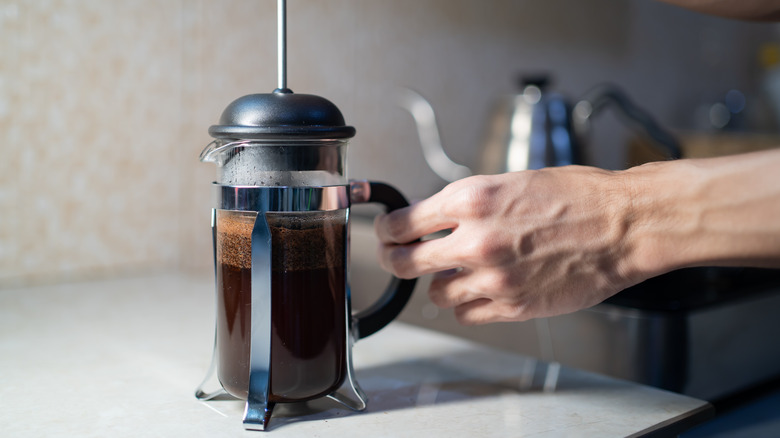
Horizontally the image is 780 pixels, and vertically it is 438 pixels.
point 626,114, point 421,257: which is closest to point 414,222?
point 421,257

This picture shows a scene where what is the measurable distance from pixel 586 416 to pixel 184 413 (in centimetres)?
31

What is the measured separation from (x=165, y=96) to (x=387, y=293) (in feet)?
2.01

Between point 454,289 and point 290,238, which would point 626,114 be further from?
point 290,238

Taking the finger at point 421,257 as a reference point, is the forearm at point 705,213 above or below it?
above

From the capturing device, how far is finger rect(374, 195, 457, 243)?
1.84ft

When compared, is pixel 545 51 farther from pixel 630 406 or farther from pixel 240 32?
pixel 630 406

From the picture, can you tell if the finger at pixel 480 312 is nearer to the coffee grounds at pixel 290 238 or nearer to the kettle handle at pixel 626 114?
the coffee grounds at pixel 290 238

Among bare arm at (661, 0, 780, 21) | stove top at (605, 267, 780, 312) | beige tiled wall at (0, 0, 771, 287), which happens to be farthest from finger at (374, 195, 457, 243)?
beige tiled wall at (0, 0, 771, 287)

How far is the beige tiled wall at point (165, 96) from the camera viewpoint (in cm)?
94

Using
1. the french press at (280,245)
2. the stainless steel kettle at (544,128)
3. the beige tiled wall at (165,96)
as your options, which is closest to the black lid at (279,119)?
the french press at (280,245)

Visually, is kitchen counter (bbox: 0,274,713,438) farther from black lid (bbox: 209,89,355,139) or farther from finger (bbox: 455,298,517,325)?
black lid (bbox: 209,89,355,139)

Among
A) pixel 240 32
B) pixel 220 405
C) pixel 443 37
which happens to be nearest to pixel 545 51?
pixel 443 37

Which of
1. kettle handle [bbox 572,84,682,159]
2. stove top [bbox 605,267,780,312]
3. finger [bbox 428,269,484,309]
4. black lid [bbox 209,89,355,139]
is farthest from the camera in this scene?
kettle handle [bbox 572,84,682,159]

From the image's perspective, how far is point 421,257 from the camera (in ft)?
1.87
